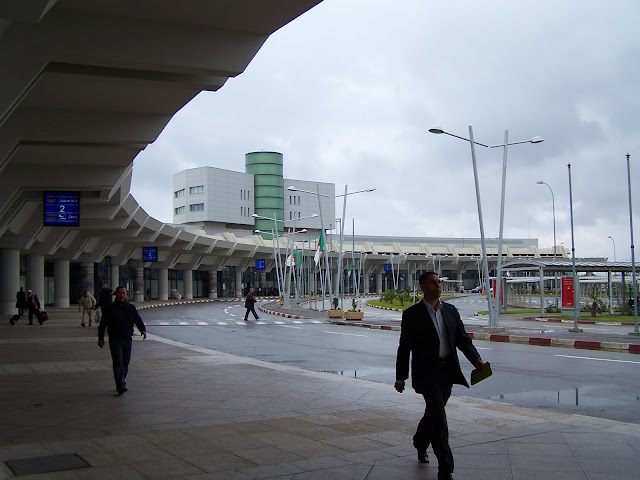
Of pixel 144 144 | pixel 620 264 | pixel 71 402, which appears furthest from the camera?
pixel 620 264

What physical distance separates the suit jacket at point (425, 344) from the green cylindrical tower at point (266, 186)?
123 m

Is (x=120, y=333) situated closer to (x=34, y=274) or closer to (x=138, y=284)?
(x=34, y=274)

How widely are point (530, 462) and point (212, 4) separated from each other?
9.33m

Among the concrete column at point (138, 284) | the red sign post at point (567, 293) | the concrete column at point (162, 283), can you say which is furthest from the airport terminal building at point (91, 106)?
the red sign post at point (567, 293)

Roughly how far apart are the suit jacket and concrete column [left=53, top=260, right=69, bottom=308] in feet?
164

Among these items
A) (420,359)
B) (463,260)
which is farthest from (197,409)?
(463,260)

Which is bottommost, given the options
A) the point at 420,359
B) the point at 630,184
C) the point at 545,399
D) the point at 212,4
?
the point at 545,399

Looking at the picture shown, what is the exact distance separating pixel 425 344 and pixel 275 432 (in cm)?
279

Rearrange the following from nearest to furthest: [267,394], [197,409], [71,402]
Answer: [197,409], [71,402], [267,394]

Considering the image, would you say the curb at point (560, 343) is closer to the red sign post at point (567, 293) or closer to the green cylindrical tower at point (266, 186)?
the red sign post at point (567, 293)

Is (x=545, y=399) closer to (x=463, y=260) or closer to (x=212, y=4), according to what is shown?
(x=212, y=4)

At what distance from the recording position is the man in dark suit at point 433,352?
606cm

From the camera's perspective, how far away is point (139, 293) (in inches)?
2798

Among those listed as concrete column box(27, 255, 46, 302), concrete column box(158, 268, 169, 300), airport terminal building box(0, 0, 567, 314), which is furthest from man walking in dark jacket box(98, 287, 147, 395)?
concrete column box(158, 268, 169, 300)
